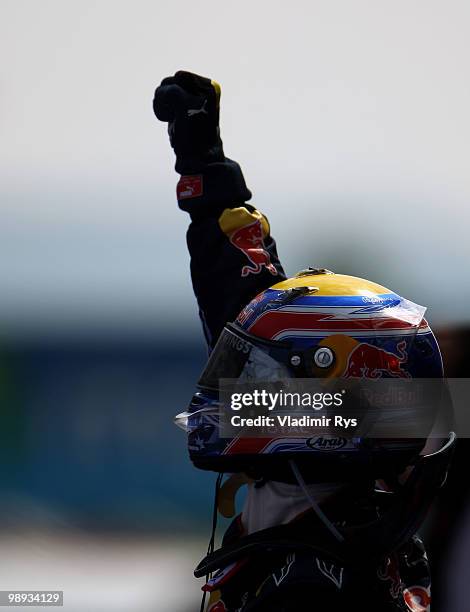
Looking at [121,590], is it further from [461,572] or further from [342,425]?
[342,425]

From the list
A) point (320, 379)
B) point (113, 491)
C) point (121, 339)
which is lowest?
point (113, 491)

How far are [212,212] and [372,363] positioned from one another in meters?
0.90

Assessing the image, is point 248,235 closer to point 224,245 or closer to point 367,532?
point 224,245

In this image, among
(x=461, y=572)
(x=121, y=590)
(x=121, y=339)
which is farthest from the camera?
(x=121, y=339)

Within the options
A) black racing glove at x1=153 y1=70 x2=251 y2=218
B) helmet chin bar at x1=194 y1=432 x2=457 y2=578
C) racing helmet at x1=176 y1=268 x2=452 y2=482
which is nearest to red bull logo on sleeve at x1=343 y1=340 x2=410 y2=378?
racing helmet at x1=176 y1=268 x2=452 y2=482

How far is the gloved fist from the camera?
3066 mm

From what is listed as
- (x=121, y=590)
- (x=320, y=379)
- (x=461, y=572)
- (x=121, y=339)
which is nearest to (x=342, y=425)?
(x=320, y=379)

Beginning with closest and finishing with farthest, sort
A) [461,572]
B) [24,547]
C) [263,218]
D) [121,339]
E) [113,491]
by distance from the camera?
[263,218] < [461,572] < [24,547] < [113,491] < [121,339]

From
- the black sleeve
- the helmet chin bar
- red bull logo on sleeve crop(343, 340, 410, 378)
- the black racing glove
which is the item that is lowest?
the helmet chin bar

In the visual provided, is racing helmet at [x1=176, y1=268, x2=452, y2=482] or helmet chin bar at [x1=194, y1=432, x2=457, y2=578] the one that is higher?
racing helmet at [x1=176, y1=268, x2=452, y2=482]

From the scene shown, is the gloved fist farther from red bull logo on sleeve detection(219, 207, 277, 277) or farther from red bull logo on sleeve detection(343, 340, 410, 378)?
red bull logo on sleeve detection(343, 340, 410, 378)

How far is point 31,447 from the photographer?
11094 mm

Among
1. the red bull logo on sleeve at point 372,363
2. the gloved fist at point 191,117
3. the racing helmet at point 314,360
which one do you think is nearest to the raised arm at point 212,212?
the gloved fist at point 191,117

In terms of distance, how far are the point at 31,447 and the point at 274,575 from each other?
9106mm
